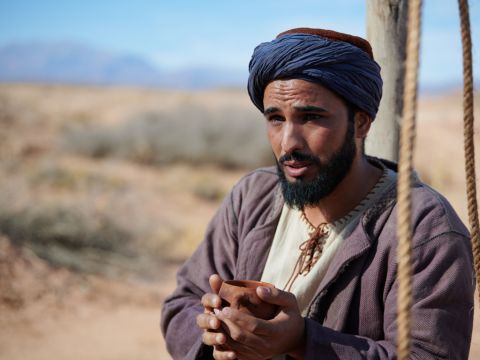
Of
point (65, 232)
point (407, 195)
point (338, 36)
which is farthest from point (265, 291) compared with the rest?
point (65, 232)

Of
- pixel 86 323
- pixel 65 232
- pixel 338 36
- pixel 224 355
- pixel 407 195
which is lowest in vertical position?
pixel 86 323

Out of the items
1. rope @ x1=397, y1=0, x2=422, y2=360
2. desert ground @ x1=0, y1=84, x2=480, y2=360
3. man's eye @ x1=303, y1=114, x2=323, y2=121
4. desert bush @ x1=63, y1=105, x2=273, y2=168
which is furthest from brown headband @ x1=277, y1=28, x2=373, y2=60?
desert bush @ x1=63, y1=105, x2=273, y2=168

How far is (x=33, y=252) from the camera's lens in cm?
770

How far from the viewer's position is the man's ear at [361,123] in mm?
2525

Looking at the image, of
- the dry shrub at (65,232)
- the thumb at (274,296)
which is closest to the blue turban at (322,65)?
the thumb at (274,296)

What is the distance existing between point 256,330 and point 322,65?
108 cm

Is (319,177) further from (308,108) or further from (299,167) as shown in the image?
(308,108)

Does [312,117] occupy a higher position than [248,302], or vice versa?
[312,117]

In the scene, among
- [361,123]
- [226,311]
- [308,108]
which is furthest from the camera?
[361,123]

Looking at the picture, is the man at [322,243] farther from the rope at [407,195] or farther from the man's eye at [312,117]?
the rope at [407,195]

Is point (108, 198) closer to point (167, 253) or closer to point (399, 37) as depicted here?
point (167, 253)

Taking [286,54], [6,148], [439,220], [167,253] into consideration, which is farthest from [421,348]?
[6,148]

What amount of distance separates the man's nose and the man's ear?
0.33 metres

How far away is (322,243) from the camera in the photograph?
245 centimetres
